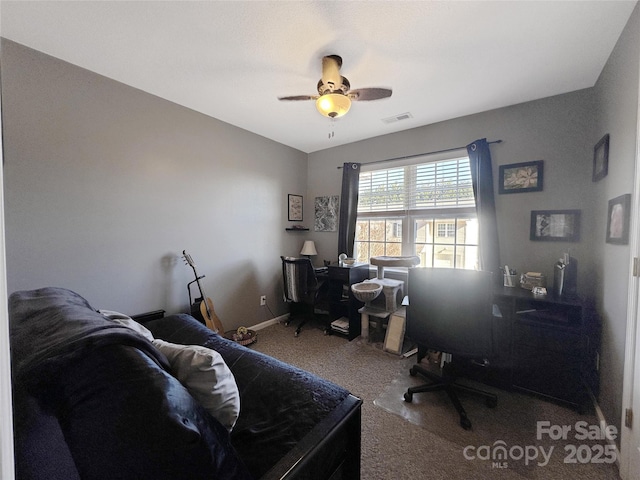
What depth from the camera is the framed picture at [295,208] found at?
387cm

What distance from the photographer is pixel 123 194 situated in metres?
2.24

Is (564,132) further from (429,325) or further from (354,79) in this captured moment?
(429,325)

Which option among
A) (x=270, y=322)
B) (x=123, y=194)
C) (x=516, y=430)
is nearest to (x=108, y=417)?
(x=123, y=194)

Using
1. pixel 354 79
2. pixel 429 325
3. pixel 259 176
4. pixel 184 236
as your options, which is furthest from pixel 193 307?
pixel 354 79

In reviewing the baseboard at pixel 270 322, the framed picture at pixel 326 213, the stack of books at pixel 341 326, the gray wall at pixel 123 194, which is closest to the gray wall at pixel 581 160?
the framed picture at pixel 326 213

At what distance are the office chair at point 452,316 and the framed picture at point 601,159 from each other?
47.6 inches

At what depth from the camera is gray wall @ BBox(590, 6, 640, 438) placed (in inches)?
57.4

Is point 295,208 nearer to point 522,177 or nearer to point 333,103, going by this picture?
point 333,103

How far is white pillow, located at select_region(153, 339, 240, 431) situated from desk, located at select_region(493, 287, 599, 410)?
1794 mm

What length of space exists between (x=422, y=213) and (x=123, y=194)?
312 cm

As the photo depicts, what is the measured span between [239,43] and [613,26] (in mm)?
2373

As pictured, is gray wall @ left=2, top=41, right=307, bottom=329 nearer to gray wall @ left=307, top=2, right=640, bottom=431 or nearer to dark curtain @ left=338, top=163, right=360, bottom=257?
dark curtain @ left=338, top=163, right=360, bottom=257

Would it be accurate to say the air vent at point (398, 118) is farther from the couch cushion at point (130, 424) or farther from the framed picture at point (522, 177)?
the couch cushion at point (130, 424)

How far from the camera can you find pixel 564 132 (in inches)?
90.5
